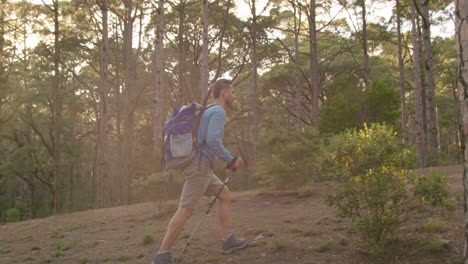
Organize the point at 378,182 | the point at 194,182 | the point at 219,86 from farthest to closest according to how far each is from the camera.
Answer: the point at 219,86 → the point at 194,182 → the point at 378,182

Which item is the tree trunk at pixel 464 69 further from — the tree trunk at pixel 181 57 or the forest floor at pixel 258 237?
the tree trunk at pixel 181 57

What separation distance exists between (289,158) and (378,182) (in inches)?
209

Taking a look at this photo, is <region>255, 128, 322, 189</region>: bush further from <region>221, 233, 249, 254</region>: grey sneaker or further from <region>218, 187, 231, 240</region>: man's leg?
<region>218, 187, 231, 240</region>: man's leg

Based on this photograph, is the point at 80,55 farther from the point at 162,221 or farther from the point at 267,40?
the point at 162,221

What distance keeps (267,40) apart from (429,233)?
64.6ft

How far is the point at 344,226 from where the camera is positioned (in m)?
5.46

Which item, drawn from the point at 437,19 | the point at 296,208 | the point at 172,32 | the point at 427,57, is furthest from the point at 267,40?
the point at 296,208

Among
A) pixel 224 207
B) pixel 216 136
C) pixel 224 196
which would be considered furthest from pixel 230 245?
pixel 216 136

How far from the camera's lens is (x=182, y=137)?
14.0 ft

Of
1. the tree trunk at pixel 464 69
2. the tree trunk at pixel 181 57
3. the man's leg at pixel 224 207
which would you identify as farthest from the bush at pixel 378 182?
the tree trunk at pixel 181 57

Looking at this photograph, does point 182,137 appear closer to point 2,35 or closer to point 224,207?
point 224,207

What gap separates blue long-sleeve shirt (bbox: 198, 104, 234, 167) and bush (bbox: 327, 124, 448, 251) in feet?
3.90

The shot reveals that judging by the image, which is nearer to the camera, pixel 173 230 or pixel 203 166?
pixel 173 230

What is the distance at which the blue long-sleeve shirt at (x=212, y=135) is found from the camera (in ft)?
13.9
